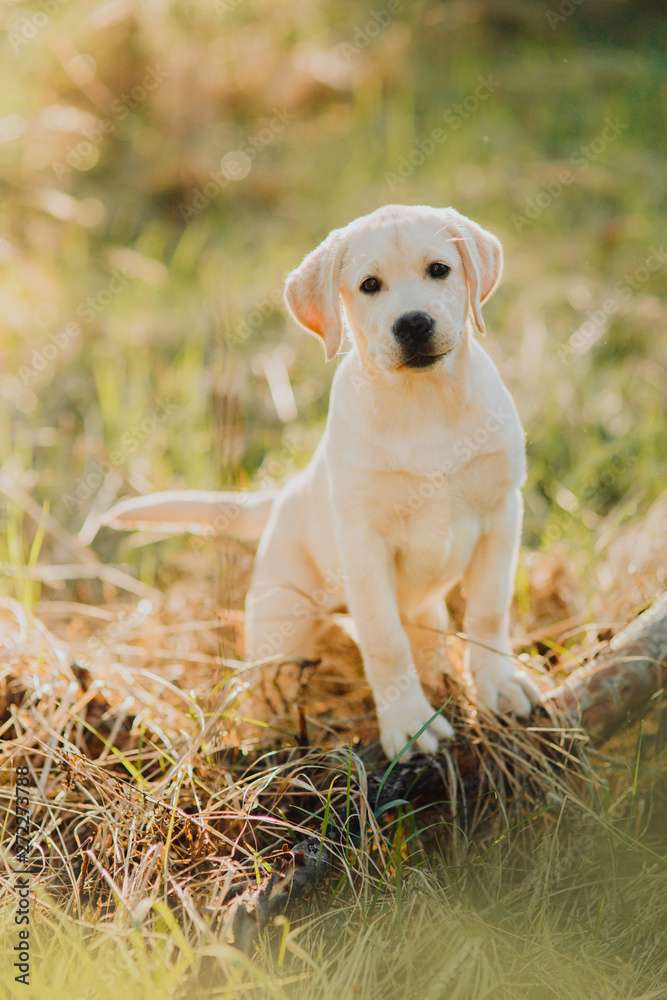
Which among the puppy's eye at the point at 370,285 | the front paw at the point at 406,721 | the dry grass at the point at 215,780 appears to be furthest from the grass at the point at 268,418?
the puppy's eye at the point at 370,285

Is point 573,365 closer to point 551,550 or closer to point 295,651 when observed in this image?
point 551,550

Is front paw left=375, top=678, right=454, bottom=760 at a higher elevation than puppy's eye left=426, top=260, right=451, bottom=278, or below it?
below

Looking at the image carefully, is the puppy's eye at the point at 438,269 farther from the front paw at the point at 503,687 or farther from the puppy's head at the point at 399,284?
the front paw at the point at 503,687

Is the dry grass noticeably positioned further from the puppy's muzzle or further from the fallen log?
the puppy's muzzle

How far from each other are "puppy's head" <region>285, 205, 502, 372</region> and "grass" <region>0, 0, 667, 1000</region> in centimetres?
34

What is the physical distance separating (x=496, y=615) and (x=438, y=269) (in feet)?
2.84

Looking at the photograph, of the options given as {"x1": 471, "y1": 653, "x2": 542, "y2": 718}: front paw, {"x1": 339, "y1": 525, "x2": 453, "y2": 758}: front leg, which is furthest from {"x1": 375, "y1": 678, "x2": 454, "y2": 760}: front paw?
{"x1": 471, "y1": 653, "x2": 542, "y2": 718}: front paw

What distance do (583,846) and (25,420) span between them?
3.46 m

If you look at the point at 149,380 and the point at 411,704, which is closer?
Answer: the point at 411,704

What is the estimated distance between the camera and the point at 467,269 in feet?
8.61

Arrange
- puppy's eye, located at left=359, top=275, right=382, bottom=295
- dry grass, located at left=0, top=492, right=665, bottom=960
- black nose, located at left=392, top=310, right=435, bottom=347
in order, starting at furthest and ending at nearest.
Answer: puppy's eye, located at left=359, top=275, right=382, bottom=295
black nose, located at left=392, top=310, right=435, bottom=347
dry grass, located at left=0, top=492, right=665, bottom=960

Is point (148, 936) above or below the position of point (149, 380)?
below

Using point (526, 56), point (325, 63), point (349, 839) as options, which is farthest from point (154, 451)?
point (526, 56)

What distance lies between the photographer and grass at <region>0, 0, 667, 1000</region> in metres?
2.25
